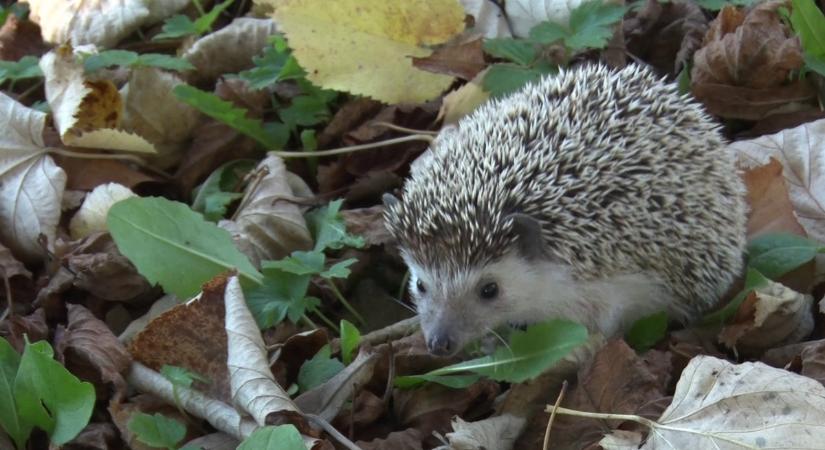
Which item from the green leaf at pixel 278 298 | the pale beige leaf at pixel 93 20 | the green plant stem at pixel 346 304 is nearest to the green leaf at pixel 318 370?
the green leaf at pixel 278 298

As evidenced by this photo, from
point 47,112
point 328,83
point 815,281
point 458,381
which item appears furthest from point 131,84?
point 815,281

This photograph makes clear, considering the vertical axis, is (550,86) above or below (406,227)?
above

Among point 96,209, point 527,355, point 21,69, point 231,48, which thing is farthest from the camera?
point 231,48

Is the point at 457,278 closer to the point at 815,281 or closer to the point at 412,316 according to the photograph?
the point at 412,316

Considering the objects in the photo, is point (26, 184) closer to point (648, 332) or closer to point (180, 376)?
point (180, 376)

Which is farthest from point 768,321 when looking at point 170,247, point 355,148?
point 170,247
